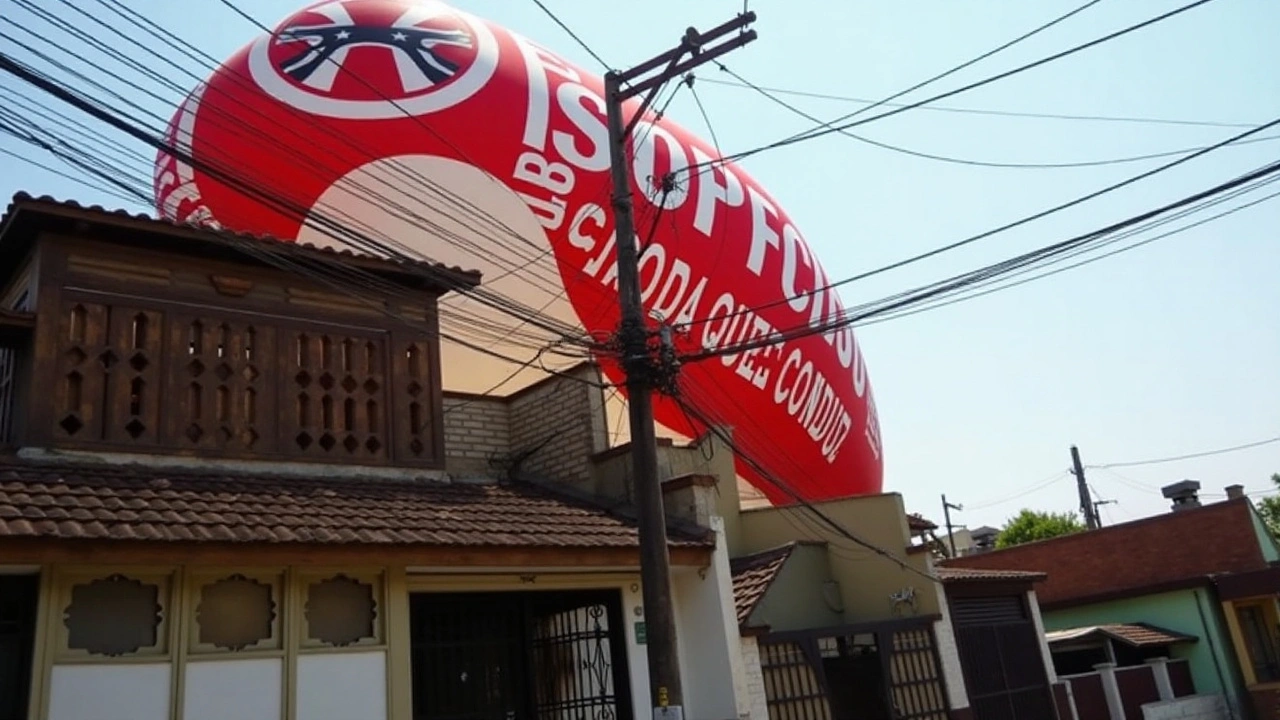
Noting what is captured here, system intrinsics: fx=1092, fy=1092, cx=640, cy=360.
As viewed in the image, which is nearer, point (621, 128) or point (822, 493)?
point (621, 128)

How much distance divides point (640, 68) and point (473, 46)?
6557 millimetres

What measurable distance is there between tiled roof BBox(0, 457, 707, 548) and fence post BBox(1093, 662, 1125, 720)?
12.0 meters

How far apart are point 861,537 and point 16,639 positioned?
1152cm

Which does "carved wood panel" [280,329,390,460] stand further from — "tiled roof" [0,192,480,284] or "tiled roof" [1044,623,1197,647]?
"tiled roof" [1044,623,1197,647]

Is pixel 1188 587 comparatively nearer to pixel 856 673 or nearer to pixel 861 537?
pixel 861 537

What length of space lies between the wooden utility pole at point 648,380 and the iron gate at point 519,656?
5.85ft

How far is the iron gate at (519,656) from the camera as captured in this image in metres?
10.7

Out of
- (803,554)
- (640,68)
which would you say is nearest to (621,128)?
(640,68)

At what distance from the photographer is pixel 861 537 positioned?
53.9 ft

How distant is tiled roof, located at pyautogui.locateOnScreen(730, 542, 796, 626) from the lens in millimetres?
14312

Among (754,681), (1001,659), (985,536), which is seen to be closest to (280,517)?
(754,681)

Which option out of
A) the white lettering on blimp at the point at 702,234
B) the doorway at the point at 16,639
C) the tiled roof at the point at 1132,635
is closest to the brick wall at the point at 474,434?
the white lettering on blimp at the point at 702,234

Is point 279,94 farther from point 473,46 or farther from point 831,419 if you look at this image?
point 831,419

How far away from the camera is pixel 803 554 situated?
16203 millimetres
